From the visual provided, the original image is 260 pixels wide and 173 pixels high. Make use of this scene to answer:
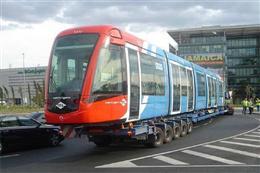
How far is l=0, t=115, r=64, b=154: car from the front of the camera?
1519 cm

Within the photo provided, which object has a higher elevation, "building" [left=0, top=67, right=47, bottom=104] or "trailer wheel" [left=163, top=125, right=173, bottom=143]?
"building" [left=0, top=67, right=47, bottom=104]

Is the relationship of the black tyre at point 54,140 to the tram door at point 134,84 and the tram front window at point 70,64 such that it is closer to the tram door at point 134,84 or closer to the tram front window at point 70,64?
the tram door at point 134,84

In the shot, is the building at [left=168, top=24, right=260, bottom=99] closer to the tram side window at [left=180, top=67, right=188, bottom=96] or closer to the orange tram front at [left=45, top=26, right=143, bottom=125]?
the tram side window at [left=180, top=67, right=188, bottom=96]

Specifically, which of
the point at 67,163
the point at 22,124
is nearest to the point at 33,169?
the point at 67,163

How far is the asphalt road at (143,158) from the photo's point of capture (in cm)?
1130

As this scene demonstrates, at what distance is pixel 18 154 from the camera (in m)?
15.0

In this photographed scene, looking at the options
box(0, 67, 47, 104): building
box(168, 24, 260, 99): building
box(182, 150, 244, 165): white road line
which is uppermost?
box(168, 24, 260, 99): building

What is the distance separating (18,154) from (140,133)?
397 cm

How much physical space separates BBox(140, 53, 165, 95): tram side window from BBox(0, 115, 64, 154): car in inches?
129

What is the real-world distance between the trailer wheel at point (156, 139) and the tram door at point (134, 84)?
162cm

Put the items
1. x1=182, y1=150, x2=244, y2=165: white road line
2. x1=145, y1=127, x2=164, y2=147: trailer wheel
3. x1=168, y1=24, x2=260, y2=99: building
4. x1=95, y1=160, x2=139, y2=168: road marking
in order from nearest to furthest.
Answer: x1=95, y1=160, x2=139, y2=168: road marking → x1=182, y1=150, x2=244, y2=165: white road line → x1=145, y1=127, x2=164, y2=147: trailer wheel → x1=168, y1=24, x2=260, y2=99: building

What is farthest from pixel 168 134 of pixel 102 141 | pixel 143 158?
pixel 143 158

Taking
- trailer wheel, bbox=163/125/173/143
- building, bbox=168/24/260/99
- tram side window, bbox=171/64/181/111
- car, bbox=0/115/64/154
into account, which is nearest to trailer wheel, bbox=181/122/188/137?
tram side window, bbox=171/64/181/111

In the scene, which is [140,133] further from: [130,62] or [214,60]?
[214,60]
